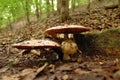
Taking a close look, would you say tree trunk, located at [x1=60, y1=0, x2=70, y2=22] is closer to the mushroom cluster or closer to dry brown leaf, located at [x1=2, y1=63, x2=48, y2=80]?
the mushroom cluster

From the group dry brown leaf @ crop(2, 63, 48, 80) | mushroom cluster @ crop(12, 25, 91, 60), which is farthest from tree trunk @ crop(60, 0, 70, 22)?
dry brown leaf @ crop(2, 63, 48, 80)

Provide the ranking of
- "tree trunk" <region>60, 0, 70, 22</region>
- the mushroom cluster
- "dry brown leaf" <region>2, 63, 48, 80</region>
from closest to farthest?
1. "dry brown leaf" <region>2, 63, 48, 80</region>
2. the mushroom cluster
3. "tree trunk" <region>60, 0, 70, 22</region>

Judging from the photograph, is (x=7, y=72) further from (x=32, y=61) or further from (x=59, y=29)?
(x=59, y=29)

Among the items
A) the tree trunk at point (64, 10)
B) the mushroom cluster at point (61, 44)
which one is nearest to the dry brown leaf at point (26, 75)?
the mushroom cluster at point (61, 44)

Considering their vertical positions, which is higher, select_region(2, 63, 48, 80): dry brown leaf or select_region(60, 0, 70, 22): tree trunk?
select_region(60, 0, 70, 22): tree trunk

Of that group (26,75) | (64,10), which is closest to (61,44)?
(26,75)

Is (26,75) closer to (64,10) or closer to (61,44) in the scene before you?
(61,44)

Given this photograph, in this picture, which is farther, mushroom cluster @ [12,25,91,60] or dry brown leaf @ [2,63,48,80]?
mushroom cluster @ [12,25,91,60]

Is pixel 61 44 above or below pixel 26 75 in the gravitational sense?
above

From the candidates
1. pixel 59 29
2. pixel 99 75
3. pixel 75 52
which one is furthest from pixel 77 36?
pixel 99 75

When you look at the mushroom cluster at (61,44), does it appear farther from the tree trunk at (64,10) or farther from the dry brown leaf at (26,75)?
the tree trunk at (64,10)

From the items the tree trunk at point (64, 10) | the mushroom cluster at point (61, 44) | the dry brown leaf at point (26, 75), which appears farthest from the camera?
the tree trunk at point (64, 10)
